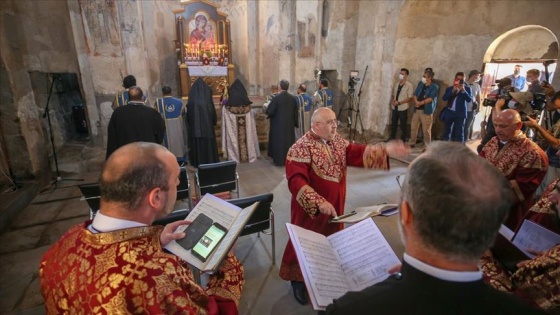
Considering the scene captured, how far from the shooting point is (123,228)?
1.16m

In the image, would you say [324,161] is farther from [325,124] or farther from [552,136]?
[552,136]

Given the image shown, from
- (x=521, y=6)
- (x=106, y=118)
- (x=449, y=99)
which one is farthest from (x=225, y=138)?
(x=521, y=6)

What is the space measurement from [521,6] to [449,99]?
2.66m

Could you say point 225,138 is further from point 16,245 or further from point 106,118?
point 16,245

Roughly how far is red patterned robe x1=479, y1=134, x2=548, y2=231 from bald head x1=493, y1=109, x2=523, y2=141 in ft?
0.24

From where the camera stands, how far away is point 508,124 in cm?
274

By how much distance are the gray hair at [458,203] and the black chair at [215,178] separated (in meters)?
3.35

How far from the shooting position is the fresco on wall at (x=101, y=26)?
6.35 meters

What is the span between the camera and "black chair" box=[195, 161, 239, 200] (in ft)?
13.0

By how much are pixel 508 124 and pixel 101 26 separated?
7483 mm

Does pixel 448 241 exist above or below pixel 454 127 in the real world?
above

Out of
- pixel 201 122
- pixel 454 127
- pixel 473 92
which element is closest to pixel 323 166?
pixel 201 122

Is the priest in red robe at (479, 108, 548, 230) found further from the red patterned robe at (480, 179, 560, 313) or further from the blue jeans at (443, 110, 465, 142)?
the blue jeans at (443, 110, 465, 142)

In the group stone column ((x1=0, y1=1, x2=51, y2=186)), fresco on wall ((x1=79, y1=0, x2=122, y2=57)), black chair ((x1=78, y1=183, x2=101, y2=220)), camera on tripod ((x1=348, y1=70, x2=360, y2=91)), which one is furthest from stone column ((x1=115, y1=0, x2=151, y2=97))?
camera on tripod ((x1=348, y1=70, x2=360, y2=91))
